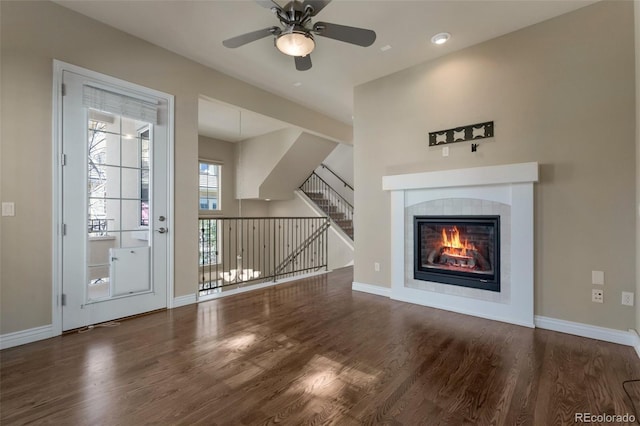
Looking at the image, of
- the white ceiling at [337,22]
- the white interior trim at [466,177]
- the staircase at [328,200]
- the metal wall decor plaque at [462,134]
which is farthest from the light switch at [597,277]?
the staircase at [328,200]

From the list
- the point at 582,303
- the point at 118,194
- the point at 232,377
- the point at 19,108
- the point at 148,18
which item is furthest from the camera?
the point at 118,194

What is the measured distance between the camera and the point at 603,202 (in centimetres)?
263

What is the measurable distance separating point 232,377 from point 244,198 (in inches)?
247

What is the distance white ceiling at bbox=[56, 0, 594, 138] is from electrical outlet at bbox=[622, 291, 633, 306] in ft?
8.71

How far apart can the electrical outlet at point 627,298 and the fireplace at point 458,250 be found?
94 centimetres

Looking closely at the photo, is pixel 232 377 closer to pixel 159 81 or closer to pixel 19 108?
pixel 19 108

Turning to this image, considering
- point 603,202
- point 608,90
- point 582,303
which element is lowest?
point 582,303

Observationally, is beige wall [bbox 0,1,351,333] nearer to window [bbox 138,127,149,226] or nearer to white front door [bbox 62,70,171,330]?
white front door [bbox 62,70,171,330]

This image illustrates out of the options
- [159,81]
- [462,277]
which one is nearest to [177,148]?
[159,81]

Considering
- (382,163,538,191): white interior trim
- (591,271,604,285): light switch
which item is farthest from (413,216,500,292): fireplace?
(591,271,604,285): light switch

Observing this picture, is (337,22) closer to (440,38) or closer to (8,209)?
(440,38)

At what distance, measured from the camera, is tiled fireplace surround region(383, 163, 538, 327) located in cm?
295

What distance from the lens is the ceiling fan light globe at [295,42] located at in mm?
2275

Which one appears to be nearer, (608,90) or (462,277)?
(608,90)
